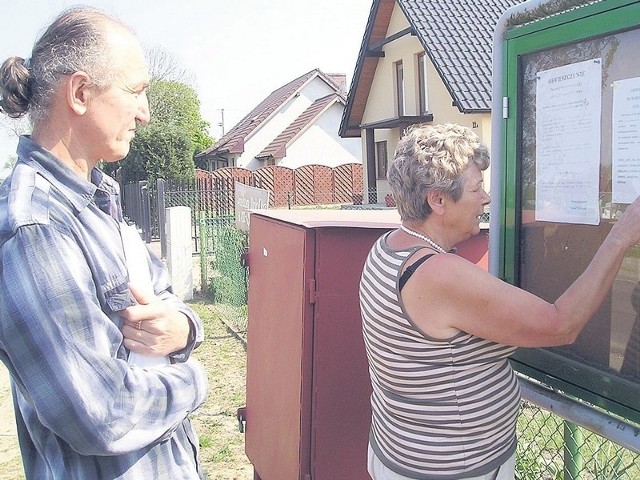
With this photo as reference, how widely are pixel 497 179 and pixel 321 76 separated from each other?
115 ft

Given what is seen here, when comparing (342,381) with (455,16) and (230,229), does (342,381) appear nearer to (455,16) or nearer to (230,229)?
(230,229)

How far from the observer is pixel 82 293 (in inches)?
52.3

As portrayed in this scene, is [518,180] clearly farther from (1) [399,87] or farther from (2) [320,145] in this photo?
(2) [320,145]

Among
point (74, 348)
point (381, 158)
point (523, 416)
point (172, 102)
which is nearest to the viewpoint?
point (74, 348)

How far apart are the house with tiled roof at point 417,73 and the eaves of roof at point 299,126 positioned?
1119cm

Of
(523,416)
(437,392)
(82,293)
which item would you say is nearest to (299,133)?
(523,416)

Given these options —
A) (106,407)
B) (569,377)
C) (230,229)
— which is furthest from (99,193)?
(230,229)

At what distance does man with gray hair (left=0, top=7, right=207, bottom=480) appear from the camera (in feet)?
4.23

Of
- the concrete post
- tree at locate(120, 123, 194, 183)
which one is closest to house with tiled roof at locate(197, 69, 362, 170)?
tree at locate(120, 123, 194, 183)

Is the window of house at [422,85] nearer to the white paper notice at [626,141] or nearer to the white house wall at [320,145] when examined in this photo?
the white house wall at [320,145]

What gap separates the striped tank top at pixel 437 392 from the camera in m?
1.75

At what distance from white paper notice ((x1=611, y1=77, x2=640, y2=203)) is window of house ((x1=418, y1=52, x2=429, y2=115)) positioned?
16.7m

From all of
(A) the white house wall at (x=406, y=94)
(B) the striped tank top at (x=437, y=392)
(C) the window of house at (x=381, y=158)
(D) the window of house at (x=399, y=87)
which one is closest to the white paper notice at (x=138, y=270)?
(B) the striped tank top at (x=437, y=392)

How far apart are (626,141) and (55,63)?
1258 millimetres
